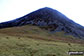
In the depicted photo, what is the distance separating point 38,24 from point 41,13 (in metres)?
22.7

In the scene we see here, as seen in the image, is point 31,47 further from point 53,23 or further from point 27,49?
point 53,23

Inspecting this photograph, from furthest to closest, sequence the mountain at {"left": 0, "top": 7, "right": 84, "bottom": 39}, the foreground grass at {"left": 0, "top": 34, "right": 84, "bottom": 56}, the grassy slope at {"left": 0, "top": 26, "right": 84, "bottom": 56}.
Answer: the mountain at {"left": 0, "top": 7, "right": 84, "bottom": 39} → the grassy slope at {"left": 0, "top": 26, "right": 84, "bottom": 56} → the foreground grass at {"left": 0, "top": 34, "right": 84, "bottom": 56}

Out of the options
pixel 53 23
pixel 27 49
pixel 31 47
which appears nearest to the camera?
pixel 27 49

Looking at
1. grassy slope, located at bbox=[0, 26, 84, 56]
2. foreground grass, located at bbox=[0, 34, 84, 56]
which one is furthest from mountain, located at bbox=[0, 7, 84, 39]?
foreground grass, located at bbox=[0, 34, 84, 56]

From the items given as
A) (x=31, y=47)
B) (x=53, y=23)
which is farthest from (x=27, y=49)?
(x=53, y=23)

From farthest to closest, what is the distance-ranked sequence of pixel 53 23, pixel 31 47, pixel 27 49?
1. pixel 53 23
2. pixel 31 47
3. pixel 27 49

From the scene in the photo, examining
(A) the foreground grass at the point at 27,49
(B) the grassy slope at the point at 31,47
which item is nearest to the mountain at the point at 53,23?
(B) the grassy slope at the point at 31,47

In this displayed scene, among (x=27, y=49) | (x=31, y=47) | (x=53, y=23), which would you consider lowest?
(x=31, y=47)

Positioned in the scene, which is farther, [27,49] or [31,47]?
[31,47]

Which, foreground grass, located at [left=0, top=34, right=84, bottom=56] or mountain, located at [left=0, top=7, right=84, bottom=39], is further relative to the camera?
mountain, located at [left=0, top=7, right=84, bottom=39]

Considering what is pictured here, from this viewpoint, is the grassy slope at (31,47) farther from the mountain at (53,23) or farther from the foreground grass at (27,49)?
the mountain at (53,23)

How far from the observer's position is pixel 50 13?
11581cm

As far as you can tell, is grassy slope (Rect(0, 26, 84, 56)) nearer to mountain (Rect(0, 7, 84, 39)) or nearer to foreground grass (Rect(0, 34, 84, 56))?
foreground grass (Rect(0, 34, 84, 56))

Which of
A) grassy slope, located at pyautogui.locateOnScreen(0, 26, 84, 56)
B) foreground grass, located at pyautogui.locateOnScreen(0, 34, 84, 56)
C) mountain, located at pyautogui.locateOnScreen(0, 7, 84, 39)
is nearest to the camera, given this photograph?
foreground grass, located at pyautogui.locateOnScreen(0, 34, 84, 56)
